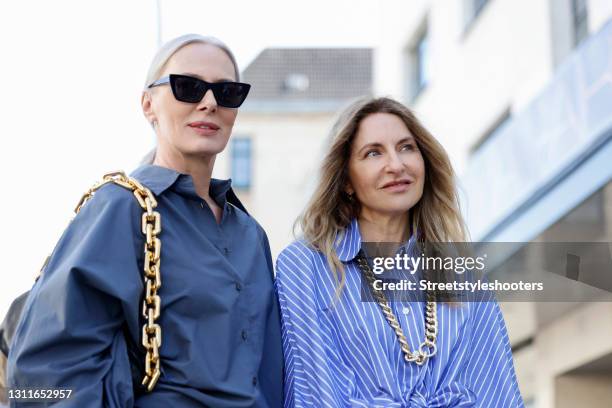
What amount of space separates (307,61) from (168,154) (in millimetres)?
31806

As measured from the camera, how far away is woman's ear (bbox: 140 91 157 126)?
3.78 meters

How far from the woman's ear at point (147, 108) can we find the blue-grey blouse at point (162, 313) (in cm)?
21

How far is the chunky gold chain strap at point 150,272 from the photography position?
Result: 10.8ft

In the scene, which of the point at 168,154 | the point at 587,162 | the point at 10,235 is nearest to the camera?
the point at 168,154

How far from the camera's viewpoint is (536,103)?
1037cm

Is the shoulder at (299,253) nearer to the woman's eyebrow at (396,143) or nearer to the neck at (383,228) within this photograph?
the neck at (383,228)

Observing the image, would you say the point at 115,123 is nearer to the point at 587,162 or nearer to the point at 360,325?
the point at 360,325

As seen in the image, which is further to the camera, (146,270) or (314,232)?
(314,232)

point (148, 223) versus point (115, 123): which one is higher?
point (115, 123)

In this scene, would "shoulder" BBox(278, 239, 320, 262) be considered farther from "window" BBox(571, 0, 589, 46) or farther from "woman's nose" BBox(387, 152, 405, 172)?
"window" BBox(571, 0, 589, 46)

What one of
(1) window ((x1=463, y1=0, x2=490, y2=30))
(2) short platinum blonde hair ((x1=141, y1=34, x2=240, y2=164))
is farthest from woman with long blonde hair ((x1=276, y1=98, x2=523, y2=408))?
(1) window ((x1=463, y1=0, x2=490, y2=30))

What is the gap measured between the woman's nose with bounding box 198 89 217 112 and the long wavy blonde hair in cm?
69

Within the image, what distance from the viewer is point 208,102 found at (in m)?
3.64

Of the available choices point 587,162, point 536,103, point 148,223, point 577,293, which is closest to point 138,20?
point 148,223
